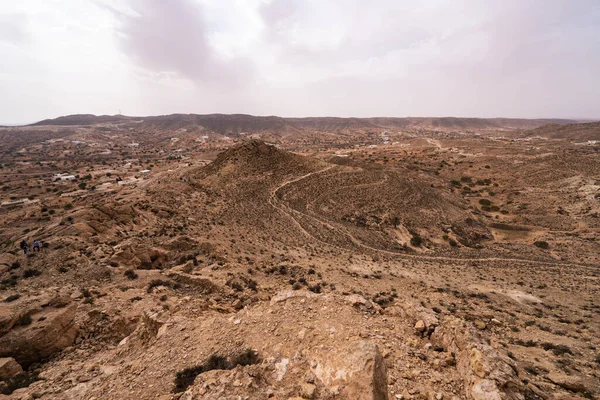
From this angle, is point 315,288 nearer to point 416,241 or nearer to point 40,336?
point 40,336

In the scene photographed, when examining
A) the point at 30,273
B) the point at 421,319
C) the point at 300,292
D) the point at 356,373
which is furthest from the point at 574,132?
the point at 30,273

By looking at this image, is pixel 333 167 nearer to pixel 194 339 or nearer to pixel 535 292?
pixel 535 292

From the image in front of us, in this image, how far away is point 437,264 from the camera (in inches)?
885

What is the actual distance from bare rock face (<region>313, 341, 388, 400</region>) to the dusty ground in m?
0.04

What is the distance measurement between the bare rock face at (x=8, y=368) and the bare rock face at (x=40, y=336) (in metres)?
0.45

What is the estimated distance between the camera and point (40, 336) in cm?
840

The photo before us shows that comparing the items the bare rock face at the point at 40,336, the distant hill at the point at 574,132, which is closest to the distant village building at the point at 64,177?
the bare rock face at the point at 40,336

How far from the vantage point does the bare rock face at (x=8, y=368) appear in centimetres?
742


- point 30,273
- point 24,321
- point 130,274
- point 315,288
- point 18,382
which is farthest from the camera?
point 315,288

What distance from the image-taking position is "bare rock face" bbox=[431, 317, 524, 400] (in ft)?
20.1

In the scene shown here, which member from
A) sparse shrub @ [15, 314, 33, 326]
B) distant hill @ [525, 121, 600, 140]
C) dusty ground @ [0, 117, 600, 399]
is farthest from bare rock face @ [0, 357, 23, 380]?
distant hill @ [525, 121, 600, 140]

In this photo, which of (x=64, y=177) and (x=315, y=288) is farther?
(x=64, y=177)

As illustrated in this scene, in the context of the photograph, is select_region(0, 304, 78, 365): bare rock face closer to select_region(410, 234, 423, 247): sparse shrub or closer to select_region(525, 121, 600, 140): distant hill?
select_region(410, 234, 423, 247): sparse shrub

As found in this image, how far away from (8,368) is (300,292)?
30.0 feet
